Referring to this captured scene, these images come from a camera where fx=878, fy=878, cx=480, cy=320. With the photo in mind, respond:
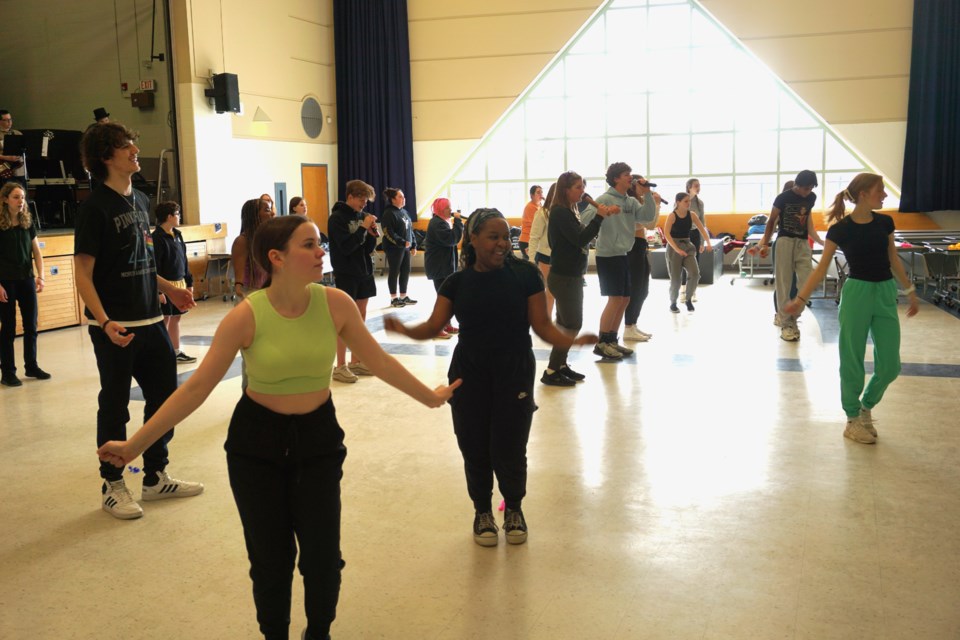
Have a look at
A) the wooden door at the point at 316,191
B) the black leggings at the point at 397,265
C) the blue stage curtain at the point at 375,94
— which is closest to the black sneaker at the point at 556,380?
the black leggings at the point at 397,265

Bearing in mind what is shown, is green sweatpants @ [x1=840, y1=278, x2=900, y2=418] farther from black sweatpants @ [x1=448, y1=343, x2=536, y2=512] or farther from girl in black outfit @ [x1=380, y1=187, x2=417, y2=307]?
girl in black outfit @ [x1=380, y1=187, x2=417, y2=307]

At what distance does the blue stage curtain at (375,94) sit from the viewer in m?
15.4

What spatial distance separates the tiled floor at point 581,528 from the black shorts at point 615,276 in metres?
1.10

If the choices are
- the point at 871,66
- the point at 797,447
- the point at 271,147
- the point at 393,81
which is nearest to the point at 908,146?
the point at 871,66

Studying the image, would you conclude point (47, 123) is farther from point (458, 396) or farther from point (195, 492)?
point (458, 396)

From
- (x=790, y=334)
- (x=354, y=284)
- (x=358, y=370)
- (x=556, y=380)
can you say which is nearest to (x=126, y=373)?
(x=354, y=284)

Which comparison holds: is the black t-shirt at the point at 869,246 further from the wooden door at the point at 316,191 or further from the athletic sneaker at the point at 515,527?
the wooden door at the point at 316,191

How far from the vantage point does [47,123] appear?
1370cm

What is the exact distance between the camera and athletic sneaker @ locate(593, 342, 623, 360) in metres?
A: 7.08

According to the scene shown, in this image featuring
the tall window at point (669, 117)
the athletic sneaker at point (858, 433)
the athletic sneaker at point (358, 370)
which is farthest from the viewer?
the tall window at point (669, 117)

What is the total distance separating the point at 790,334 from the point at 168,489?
18.9ft

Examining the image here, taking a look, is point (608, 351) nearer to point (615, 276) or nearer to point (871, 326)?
point (615, 276)

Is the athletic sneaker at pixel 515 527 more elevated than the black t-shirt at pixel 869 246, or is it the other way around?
the black t-shirt at pixel 869 246

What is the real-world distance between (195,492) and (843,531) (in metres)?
2.85
